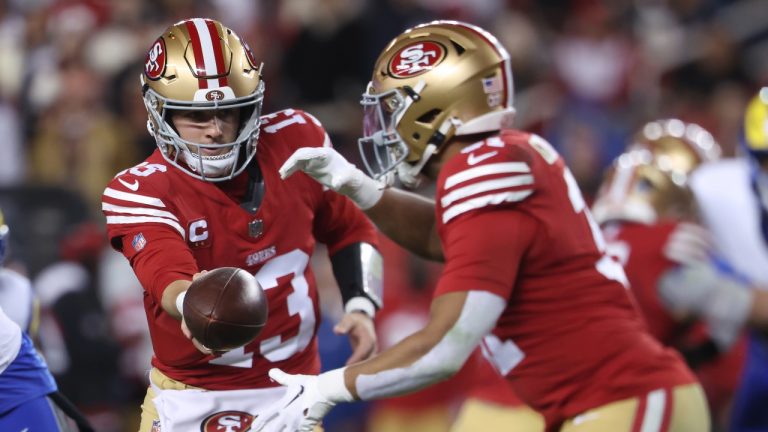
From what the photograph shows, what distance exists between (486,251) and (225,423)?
103cm

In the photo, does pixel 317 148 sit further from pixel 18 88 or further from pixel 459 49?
pixel 18 88

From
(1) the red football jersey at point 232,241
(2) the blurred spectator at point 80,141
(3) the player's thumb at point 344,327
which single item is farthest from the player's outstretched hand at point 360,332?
(2) the blurred spectator at point 80,141

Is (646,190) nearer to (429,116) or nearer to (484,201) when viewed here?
(429,116)

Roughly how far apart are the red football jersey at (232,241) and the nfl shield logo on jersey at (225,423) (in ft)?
0.30

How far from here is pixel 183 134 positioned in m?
3.81

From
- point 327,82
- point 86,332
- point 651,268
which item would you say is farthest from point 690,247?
point 327,82

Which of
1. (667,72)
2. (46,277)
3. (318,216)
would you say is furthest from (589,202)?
(318,216)

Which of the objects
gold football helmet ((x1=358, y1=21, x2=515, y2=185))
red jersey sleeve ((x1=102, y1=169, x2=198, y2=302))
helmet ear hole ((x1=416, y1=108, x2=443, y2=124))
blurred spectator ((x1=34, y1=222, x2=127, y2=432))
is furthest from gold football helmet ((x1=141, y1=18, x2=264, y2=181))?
blurred spectator ((x1=34, y1=222, x2=127, y2=432))

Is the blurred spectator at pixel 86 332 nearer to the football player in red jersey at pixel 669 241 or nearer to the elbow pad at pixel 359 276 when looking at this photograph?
the football player in red jersey at pixel 669 241

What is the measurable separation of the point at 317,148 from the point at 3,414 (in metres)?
1.32

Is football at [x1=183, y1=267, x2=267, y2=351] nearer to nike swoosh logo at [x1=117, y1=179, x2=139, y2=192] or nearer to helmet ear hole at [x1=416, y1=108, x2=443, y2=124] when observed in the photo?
nike swoosh logo at [x1=117, y1=179, x2=139, y2=192]

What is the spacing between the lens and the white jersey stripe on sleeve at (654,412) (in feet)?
11.8

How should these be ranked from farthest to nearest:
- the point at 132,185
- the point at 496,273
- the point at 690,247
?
the point at 690,247 < the point at 132,185 < the point at 496,273

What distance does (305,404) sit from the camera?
349 centimetres
